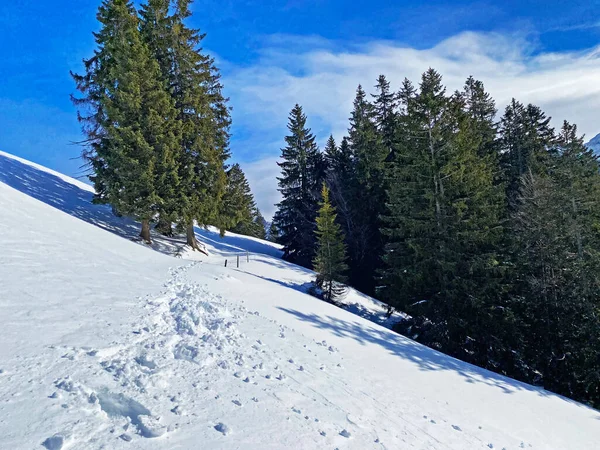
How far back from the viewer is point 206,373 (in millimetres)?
5219

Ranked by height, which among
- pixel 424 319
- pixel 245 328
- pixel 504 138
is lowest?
pixel 424 319

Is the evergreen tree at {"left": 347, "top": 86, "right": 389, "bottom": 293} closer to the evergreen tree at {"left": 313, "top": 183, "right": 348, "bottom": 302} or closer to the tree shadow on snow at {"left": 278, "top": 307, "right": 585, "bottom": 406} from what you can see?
the evergreen tree at {"left": 313, "top": 183, "right": 348, "bottom": 302}

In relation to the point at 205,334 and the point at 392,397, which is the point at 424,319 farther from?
the point at 205,334

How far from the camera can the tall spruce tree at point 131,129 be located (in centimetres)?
1855

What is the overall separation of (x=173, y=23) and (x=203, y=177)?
10.1m

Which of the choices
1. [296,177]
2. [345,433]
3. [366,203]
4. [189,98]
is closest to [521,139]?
[366,203]

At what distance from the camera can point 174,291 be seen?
938 centimetres

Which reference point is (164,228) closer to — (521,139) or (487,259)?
(487,259)

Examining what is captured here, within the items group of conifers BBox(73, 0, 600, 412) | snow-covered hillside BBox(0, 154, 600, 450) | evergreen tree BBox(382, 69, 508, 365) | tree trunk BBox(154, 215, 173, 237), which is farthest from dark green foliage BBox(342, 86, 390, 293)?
snow-covered hillside BBox(0, 154, 600, 450)

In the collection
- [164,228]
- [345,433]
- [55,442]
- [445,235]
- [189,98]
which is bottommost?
[345,433]

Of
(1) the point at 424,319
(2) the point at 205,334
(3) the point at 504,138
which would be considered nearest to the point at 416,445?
(2) the point at 205,334

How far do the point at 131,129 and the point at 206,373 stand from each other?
17.0 metres

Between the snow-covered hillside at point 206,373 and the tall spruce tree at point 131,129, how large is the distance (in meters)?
6.14

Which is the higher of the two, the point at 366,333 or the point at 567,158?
Answer: the point at 567,158
